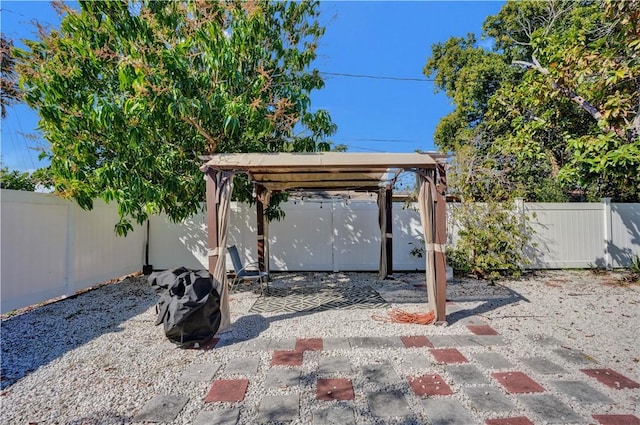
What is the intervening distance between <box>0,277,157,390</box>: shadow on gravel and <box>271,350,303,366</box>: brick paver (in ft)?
6.61

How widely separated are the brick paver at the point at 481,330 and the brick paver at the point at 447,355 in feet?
2.22

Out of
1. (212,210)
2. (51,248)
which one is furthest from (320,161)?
(51,248)

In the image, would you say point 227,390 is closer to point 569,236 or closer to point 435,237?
point 435,237

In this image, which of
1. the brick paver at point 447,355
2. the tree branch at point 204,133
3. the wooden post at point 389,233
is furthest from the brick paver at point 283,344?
the wooden post at point 389,233

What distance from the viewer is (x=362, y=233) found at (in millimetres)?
7691

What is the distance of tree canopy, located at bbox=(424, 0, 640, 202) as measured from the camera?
5570mm

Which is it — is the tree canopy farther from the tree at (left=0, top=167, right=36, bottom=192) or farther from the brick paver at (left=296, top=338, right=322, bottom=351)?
the tree at (left=0, top=167, right=36, bottom=192)

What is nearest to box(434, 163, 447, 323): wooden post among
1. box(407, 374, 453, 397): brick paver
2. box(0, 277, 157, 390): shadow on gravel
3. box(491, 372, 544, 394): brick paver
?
box(491, 372, 544, 394): brick paver

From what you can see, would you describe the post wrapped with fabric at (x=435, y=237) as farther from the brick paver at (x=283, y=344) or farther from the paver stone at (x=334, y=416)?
the paver stone at (x=334, y=416)

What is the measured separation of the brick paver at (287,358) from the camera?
9.73ft

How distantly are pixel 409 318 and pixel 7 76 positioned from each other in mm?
7953

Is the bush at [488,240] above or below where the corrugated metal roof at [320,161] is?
below

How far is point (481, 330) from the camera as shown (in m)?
3.82

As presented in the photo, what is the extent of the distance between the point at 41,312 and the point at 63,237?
1152 mm
